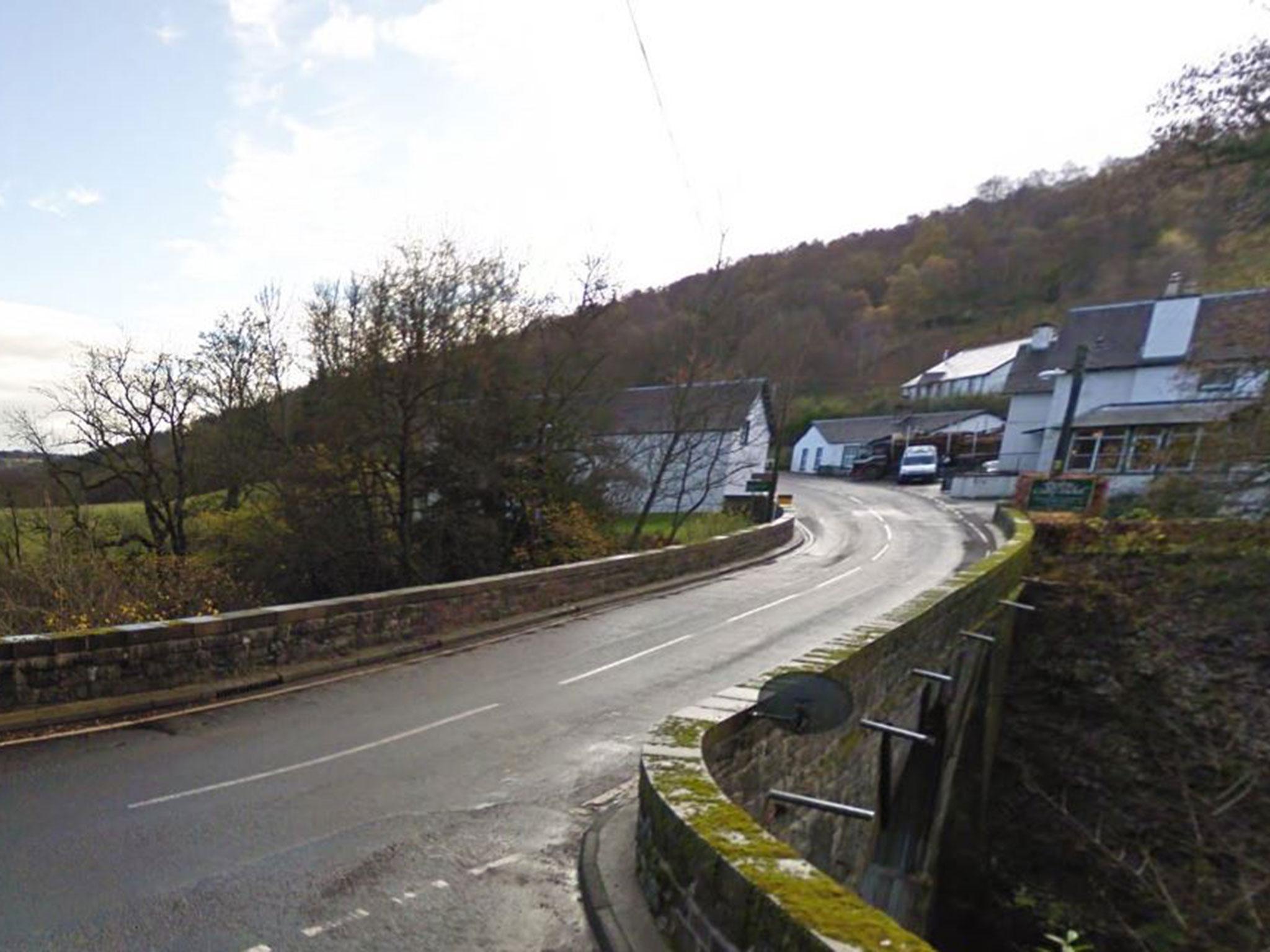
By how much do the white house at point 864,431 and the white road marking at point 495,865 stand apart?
5003 cm

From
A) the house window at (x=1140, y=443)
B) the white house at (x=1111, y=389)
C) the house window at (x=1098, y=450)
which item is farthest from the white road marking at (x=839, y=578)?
the house window at (x=1098, y=450)

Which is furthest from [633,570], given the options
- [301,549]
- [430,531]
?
[301,549]

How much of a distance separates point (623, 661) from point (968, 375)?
217 feet

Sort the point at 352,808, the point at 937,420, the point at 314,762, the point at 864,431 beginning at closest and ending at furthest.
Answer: the point at 352,808 → the point at 314,762 → the point at 937,420 → the point at 864,431

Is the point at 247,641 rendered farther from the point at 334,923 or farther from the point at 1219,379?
the point at 1219,379

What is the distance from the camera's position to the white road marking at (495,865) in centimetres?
428

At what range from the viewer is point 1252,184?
10938 millimetres

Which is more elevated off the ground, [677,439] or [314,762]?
[677,439]

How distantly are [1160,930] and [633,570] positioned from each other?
11579 mm

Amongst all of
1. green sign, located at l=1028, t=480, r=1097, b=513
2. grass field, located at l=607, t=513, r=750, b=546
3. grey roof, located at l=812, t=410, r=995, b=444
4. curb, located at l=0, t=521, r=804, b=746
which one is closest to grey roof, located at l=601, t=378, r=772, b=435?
grass field, located at l=607, t=513, r=750, b=546

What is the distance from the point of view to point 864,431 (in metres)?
57.2

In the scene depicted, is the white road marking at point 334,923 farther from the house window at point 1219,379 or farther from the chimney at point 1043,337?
the chimney at point 1043,337

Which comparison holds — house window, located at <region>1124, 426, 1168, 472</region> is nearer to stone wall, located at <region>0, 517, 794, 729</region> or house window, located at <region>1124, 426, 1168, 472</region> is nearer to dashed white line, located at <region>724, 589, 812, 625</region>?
dashed white line, located at <region>724, 589, 812, 625</region>

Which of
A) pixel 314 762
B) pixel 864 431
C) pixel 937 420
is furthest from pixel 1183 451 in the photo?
pixel 864 431
